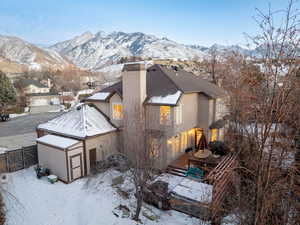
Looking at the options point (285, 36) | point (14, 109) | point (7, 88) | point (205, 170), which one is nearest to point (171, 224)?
point (205, 170)

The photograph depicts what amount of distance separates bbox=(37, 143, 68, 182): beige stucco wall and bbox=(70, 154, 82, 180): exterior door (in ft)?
1.45

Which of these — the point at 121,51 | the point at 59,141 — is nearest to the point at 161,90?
the point at 59,141

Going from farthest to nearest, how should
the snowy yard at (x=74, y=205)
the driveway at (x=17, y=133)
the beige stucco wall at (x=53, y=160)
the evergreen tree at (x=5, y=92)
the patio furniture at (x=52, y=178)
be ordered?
the evergreen tree at (x=5, y=92)
the driveway at (x=17, y=133)
the beige stucco wall at (x=53, y=160)
the patio furniture at (x=52, y=178)
the snowy yard at (x=74, y=205)

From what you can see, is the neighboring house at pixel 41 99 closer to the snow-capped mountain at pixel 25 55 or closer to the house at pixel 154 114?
the house at pixel 154 114

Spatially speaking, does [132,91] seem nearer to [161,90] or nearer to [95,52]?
[161,90]

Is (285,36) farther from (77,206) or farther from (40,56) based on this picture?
(40,56)

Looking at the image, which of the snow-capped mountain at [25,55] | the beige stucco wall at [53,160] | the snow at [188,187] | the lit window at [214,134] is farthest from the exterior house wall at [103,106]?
the snow-capped mountain at [25,55]

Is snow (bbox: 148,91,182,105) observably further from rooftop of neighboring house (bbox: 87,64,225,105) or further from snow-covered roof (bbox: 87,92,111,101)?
snow-covered roof (bbox: 87,92,111,101)

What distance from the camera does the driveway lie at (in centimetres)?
2072

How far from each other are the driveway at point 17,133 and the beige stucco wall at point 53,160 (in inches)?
303

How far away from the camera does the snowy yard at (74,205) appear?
365 inches

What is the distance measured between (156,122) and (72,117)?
7.24 metres

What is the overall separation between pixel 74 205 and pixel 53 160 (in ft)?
14.1

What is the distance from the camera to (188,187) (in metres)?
11.4
